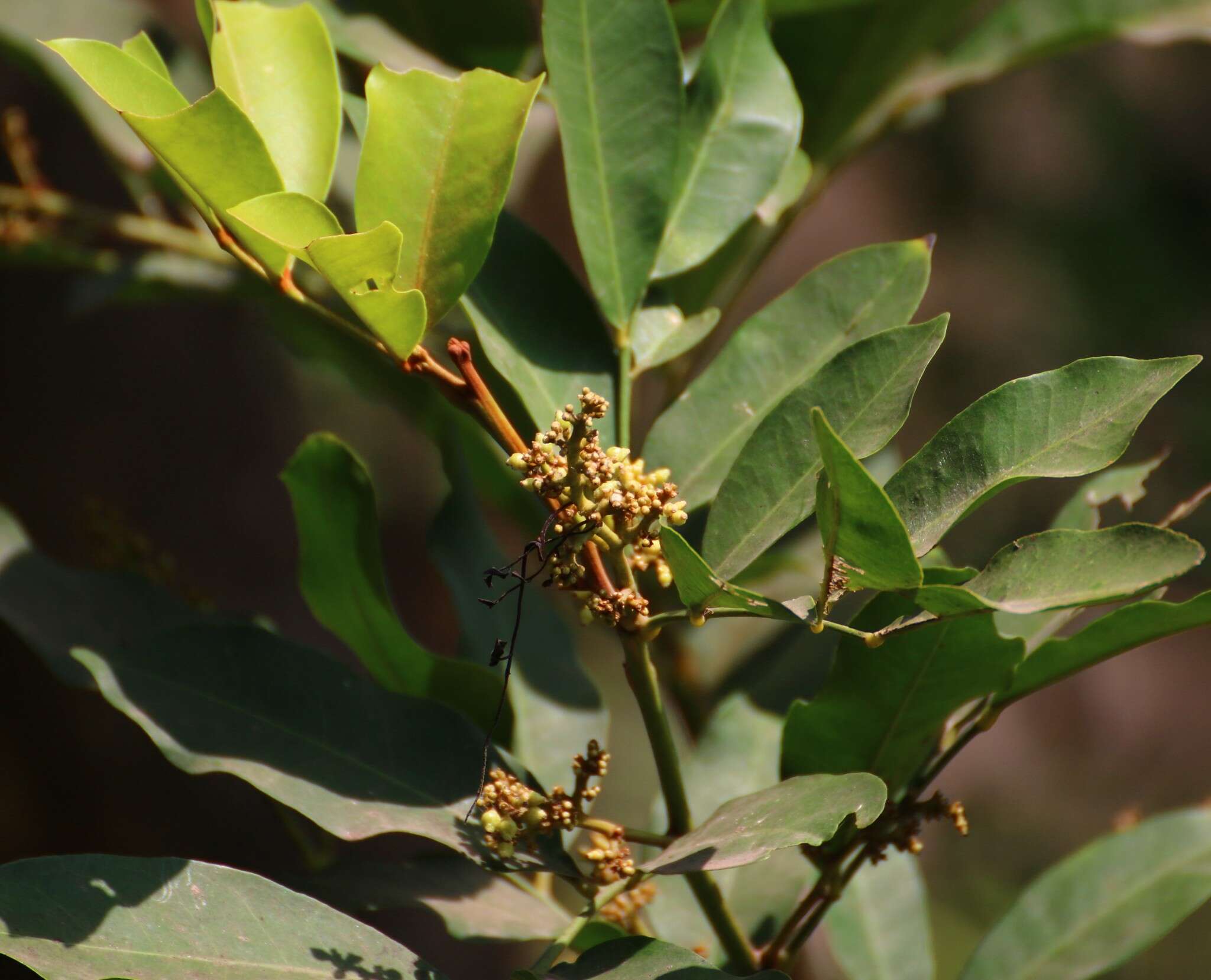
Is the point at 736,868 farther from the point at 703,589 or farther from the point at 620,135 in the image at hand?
the point at 620,135

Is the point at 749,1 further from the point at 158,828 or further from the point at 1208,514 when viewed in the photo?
the point at 1208,514

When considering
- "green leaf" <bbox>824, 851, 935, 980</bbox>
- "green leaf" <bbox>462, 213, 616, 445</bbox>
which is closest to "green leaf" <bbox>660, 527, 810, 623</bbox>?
"green leaf" <bbox>462, 213, 616, 445</bbox>

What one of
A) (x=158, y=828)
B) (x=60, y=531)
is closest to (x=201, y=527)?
(x=60, y=531)

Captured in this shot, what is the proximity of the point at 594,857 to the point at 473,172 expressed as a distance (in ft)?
1.14

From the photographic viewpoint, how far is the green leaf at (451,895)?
25.5 inches

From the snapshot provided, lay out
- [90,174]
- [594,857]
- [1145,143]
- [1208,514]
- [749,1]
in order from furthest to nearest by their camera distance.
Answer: [1145,143] → [1208,514] → [90,174] → [749,1] → [594,857]

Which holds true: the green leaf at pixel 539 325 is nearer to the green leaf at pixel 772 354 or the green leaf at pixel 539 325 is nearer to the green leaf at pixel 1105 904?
the green leaf at pixel 772 354

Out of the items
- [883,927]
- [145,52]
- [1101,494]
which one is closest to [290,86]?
[145,52]

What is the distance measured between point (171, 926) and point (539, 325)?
359mm

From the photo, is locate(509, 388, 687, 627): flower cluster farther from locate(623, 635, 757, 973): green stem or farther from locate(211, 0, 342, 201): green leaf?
locate(211, 0, 342, 201): green leaf

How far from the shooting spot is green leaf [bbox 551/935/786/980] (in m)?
0.51

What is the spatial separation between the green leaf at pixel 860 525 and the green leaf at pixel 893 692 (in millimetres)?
84

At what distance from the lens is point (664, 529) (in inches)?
18.3

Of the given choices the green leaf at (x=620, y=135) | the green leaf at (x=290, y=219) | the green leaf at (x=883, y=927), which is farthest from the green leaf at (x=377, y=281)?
the green leaf at (x=883, y=927)
